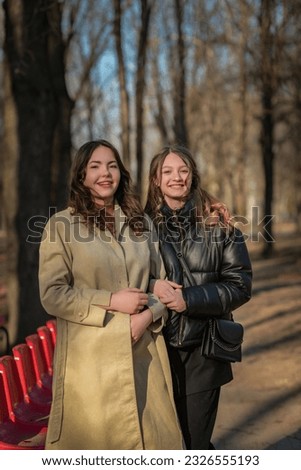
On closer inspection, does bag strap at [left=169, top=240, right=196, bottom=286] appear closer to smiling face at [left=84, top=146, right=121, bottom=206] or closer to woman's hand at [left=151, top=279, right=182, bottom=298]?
woman's hand at [left=151, top=279, right=182, bottom=298]

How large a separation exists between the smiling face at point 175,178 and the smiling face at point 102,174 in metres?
0.36

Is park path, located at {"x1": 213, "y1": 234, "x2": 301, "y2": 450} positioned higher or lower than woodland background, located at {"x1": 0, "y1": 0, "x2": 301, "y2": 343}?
lower

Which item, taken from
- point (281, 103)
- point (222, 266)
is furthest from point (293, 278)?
point (222, 266)

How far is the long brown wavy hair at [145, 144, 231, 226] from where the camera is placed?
3.50 meters

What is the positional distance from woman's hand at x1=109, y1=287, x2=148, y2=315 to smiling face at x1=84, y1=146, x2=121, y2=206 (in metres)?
0.48

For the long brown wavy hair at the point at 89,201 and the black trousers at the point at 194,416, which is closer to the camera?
the long brown wavy hair at the point at 89,201

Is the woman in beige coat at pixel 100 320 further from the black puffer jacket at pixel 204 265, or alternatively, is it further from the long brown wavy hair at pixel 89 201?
the black puffer jacket at pixel 204 265

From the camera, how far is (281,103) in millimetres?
21625

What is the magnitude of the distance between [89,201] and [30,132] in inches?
173

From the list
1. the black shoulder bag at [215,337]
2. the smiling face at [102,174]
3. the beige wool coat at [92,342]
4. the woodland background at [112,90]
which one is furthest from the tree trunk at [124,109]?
the beige wool coat at [92,342]

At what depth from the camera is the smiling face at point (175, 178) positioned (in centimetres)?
348

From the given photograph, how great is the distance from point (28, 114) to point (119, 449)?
4945mm

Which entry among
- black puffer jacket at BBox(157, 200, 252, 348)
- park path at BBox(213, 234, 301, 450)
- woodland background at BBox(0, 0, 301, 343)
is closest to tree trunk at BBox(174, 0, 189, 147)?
woodland background at BBox(0, 0, 301, 343)
